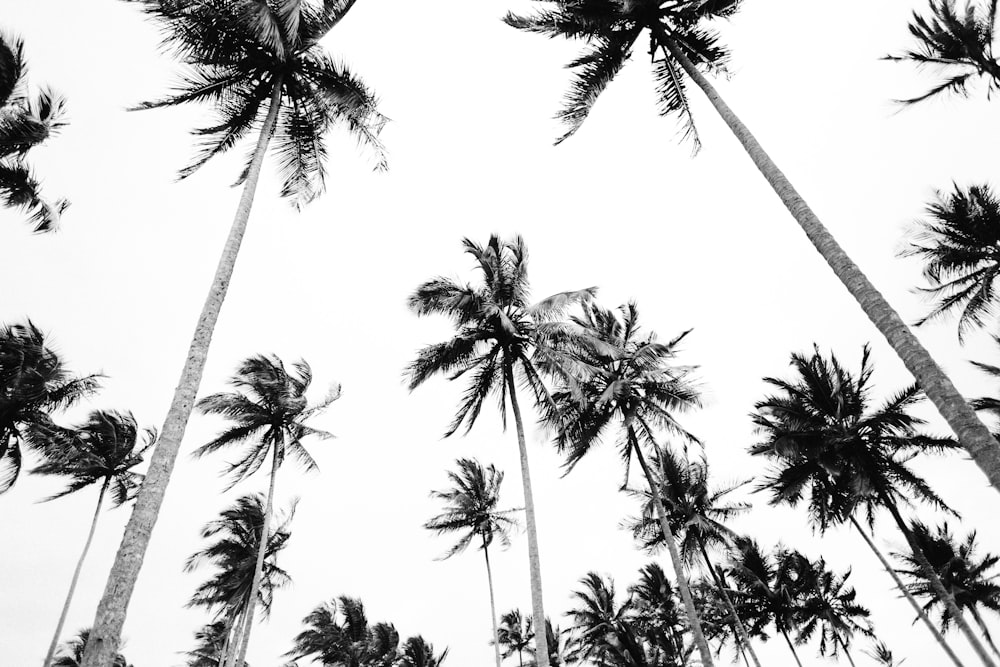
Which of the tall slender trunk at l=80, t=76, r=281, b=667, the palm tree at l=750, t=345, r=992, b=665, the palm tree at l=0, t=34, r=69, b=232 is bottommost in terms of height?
the tall slender trunk at l=80, t=76, r=281, b=667

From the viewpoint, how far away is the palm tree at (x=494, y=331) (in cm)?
1667

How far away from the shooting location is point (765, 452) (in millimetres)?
19953

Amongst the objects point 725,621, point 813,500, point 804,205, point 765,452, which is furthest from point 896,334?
point 725,621

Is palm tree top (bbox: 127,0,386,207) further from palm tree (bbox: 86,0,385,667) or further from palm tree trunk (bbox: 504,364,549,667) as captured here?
palm tree trunk (bbox: 504,364,549,667)

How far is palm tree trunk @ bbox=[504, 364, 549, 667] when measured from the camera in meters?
13.4

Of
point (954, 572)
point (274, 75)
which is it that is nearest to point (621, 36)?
point (274, 75)

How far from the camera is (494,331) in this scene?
16.8 meters

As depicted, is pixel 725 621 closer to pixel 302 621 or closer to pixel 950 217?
pixel 950 217

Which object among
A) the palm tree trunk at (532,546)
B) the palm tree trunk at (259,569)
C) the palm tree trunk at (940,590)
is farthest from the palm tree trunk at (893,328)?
the palm tree trunk at (259,569)

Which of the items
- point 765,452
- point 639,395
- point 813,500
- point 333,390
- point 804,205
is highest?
point 333,390

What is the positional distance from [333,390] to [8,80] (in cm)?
1486

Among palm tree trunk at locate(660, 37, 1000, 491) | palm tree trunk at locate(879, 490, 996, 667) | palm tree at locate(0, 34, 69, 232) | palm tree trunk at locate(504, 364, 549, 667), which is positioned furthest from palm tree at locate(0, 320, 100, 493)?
palm tree trunk at locate(879, 490, 996, 667)

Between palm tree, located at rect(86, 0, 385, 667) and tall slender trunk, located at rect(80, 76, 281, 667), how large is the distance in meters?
0.02

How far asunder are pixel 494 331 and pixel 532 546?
6.47 metres
